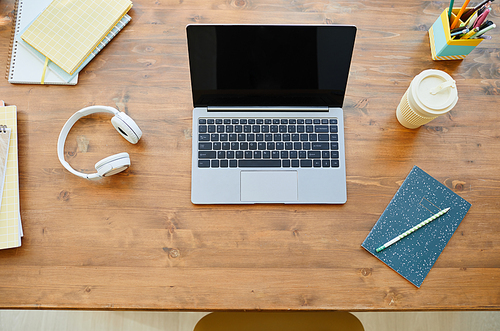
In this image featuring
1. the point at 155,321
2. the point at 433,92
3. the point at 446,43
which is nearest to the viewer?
the point at 433,92

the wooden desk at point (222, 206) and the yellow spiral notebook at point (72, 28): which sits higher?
the yellow spiral notebook at point (72, 28)

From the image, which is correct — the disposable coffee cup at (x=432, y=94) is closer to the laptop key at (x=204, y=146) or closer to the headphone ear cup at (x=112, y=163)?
the laptop key at (x=204, y=146)

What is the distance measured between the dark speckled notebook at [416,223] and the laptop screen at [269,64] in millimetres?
308

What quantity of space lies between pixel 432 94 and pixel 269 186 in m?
0.47

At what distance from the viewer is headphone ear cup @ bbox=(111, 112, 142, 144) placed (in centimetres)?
86

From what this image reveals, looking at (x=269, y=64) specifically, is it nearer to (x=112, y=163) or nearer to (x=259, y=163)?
(x=259, y=163)

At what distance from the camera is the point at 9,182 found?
2.87 ft

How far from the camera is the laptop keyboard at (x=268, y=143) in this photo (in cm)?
89

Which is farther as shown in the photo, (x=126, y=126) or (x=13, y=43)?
(x=13, y=43)

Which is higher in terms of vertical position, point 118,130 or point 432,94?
point 432,94

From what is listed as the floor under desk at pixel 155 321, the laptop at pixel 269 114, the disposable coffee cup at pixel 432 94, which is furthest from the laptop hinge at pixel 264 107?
the floor under desk at pixel 155 321

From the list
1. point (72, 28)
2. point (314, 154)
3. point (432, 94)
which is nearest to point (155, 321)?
point (314, 154)

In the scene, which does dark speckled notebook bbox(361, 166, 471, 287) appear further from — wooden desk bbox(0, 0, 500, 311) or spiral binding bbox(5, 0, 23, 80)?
spiral binding bbox(5, 0, 23, 80)

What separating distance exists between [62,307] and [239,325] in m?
0.50
